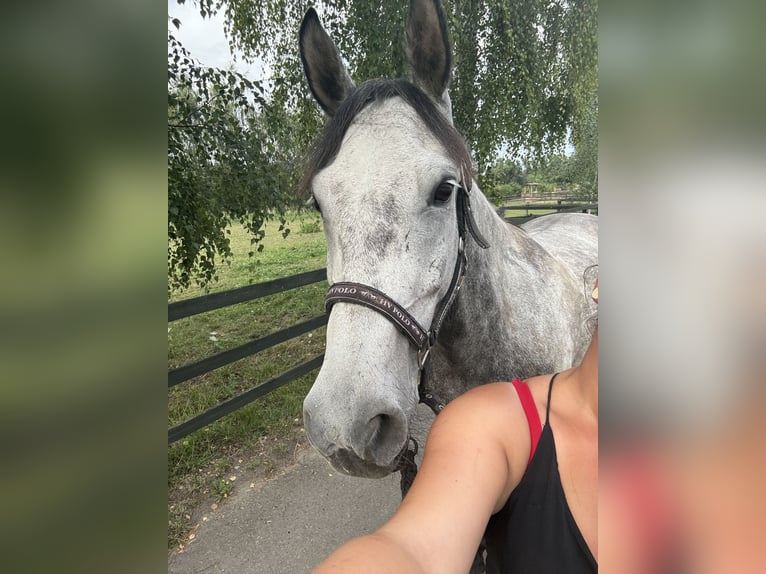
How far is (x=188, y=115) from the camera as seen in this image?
2.88 m

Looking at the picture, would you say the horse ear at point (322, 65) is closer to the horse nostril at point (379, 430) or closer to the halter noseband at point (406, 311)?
the halter noseband at point (406, 311)

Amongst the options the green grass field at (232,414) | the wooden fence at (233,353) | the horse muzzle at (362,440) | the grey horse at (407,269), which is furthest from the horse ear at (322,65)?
the wooden fence at (233,353)

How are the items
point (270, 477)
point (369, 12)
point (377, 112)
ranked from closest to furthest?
point (377, 112) → point (270, 477) → point (369, 12)

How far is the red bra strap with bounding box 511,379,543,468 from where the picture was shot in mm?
1029

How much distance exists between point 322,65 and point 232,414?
3426 millimetres

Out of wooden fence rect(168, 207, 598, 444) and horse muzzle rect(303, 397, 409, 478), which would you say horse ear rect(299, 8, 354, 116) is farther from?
wooden fence rect(168, 207, 598, 444)

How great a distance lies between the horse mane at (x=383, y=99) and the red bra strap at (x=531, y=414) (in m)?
0.88

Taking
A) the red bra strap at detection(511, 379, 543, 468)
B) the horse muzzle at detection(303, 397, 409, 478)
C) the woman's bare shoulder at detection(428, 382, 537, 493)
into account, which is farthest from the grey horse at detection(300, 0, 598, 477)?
the red bra strap at detection(511, 379, 543, 468)

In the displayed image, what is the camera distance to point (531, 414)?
1.06 metres
